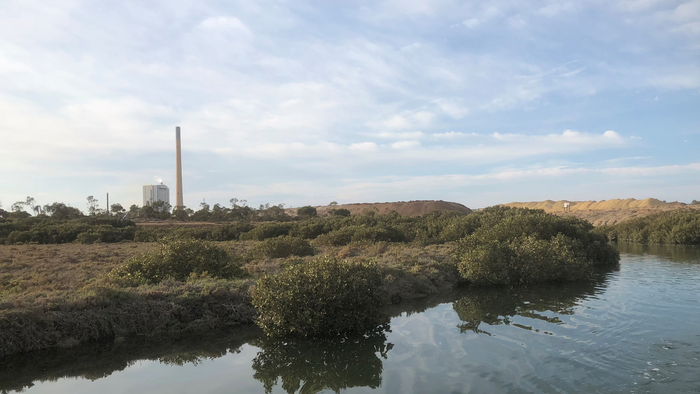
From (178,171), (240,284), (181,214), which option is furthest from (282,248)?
(178,171)

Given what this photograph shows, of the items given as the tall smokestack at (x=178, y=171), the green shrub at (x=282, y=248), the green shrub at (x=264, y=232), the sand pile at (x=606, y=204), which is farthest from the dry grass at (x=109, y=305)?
the sand pile at (x=606, y=204)

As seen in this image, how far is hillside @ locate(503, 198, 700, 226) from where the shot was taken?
68656mm

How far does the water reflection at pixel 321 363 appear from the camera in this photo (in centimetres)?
879

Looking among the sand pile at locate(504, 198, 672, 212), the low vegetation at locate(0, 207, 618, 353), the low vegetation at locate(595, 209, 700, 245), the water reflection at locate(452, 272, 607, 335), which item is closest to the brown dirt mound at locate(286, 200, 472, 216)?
the low vegetation at locate(595, 209, 700, 245)

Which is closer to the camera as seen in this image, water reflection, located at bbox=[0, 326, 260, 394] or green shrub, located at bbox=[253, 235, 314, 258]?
Result: water reflection, located at bbox=[0, 326, 260, 394]

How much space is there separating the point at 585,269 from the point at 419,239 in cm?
1325

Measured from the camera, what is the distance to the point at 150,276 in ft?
49.6

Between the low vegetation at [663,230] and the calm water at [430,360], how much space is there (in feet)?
107

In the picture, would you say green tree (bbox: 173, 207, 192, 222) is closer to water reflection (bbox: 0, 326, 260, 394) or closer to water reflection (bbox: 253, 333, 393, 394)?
water reflection (bbox: 0, 326, 260, 394)

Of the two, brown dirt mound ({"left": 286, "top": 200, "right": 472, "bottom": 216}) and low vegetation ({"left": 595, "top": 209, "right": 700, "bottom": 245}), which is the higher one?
brown dirt mound ({"left": 286, "top": 200, "right": 472, "bottom": 216})

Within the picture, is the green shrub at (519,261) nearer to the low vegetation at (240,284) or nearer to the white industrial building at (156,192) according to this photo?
the low vegetation at (240,284)

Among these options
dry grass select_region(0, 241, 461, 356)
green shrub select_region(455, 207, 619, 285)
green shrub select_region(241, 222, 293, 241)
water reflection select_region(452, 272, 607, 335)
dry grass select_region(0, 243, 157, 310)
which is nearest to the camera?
dry grass select_region(0, 241, 461, 356)

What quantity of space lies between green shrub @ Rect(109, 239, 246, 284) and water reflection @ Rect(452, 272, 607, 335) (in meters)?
8.38

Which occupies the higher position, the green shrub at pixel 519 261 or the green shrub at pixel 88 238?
the green shrub at pixel 88 238
